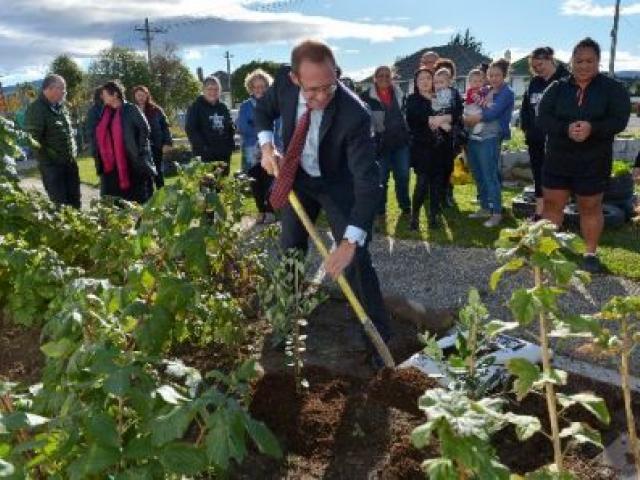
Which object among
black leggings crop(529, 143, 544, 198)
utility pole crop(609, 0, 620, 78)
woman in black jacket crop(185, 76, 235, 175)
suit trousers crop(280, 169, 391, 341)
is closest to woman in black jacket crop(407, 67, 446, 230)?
black leggings crop(529, 143, 544, 198)

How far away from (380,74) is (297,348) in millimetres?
4390

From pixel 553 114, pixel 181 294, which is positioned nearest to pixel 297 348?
pixel 181 294

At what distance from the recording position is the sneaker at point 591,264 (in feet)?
17.1

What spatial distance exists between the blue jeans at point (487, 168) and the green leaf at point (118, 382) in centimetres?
605

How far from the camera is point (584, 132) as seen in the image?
16.3 ft

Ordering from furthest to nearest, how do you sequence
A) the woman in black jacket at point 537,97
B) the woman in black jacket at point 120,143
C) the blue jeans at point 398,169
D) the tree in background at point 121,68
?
the tree in background at point 121,68 → the blue jeans at point 398,169 → the woman in black jacket at point 120,143 → the woman in black jacket at point 537,97

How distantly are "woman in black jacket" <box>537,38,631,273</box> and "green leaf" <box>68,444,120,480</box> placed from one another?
14.4 feet

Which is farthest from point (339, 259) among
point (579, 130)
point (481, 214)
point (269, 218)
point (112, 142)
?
point (269, 218)

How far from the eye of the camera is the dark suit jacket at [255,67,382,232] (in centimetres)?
331

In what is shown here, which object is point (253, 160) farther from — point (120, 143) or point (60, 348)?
point (60, 348)

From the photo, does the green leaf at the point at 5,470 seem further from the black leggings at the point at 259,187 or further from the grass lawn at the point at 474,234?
the black leggings at the point at 259,187

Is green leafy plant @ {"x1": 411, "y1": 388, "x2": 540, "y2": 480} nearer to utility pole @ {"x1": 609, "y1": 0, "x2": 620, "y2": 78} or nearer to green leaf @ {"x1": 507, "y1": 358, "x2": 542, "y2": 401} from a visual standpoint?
green leaf @ {"x1": 507, "y1": 358, "x2": 542, "y2": 401}

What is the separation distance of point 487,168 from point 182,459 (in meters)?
6.18

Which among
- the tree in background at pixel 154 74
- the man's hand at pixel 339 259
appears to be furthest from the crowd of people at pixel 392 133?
the tree in background at pixel 154 74
